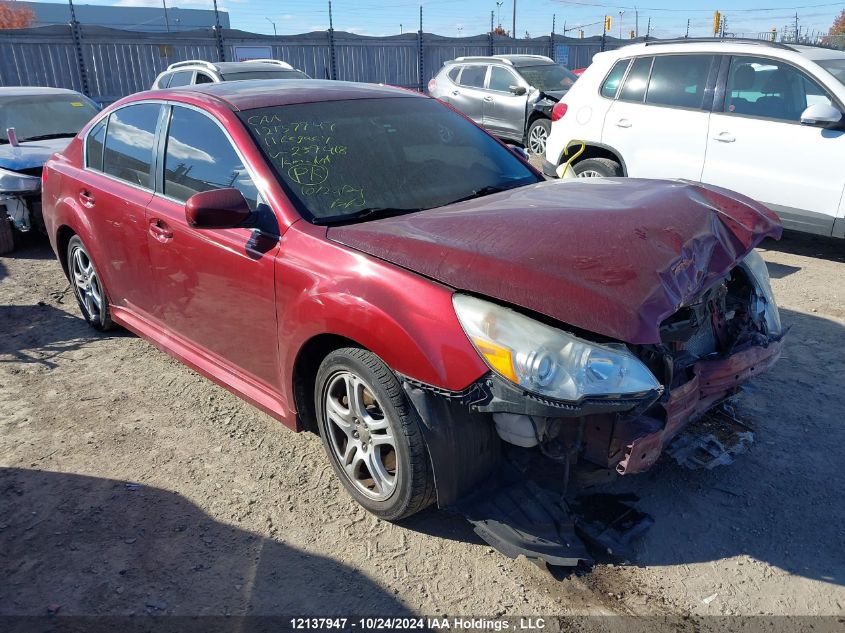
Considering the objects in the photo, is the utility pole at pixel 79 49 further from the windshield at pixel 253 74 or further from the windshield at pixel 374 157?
the windshield at pixel 374 157

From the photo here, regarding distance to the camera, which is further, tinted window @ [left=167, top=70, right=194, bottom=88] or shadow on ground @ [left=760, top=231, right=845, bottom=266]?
tinted window @ [left=167, top=70, right=194, bottom=88]

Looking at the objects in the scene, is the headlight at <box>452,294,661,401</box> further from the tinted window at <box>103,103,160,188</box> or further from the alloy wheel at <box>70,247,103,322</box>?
the alloy wheel at <box>70,247,103,322</box>

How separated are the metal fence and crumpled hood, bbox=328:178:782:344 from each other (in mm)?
→ 17254

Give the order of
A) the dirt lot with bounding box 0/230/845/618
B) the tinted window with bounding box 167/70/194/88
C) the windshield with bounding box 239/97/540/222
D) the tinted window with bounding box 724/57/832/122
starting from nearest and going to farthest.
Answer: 1. the dirt lot with bounding box 0/230/845/618
2. the windshield with bounding box 239/97/540/222
3. the tinted window with bounding box 724/57/832/122
4. the tinted window with bounding box 167/70/194/88

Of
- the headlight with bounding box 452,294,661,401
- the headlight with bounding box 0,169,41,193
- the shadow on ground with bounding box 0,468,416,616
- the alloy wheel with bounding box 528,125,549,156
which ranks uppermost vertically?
the headlight with bounding box 452,294,661,401

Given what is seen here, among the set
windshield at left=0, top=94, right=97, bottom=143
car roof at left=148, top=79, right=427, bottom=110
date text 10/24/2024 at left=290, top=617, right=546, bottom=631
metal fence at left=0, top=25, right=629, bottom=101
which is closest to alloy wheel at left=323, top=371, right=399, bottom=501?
date text 10/24/2024 at left=290, top=617, right=546, bottom=631

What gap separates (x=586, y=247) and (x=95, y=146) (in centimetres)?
356

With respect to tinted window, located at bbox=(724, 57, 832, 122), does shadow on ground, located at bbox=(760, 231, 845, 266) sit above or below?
Result: below

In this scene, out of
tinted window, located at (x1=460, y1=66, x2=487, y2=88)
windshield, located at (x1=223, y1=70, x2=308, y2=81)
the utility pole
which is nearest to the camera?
windshield, located at (x1=223, y1=70, x2=308, y2=81)

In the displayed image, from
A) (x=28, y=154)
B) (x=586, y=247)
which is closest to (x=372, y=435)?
(x=586, y=247)

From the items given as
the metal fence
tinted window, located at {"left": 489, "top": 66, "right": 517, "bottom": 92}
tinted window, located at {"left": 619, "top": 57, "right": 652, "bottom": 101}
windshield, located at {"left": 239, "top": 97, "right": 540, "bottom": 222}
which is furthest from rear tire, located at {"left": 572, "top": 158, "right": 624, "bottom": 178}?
the metal fence

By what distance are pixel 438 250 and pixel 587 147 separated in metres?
5.32

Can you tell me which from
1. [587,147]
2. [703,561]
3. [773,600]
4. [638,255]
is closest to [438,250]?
[638,255]

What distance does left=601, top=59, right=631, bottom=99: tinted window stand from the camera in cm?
712
